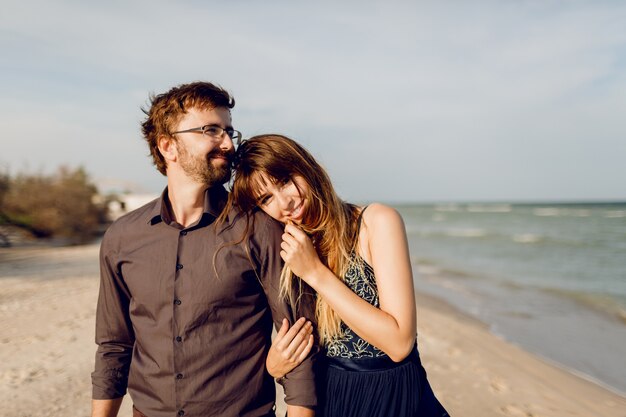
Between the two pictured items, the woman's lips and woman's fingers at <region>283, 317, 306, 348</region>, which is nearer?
woman's fingers at <region>283, 317, 306, 348</region>

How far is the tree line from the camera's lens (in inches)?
866

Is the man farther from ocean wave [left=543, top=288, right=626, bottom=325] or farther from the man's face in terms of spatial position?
ocean wave [left=543, top=288, right=626, bottom=325]

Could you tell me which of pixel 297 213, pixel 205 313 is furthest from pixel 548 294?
pixel 205 313

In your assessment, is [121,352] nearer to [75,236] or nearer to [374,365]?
[374,365]

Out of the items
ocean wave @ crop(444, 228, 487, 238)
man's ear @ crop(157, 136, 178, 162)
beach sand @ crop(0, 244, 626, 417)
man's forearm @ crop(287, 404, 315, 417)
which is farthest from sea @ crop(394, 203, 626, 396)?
ocean wave @ crop(444, 228, 487, 238)

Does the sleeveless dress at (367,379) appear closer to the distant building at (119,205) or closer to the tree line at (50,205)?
the tree line at (50,205)

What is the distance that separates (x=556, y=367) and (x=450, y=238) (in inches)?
1002

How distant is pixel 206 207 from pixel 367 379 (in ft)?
3.69

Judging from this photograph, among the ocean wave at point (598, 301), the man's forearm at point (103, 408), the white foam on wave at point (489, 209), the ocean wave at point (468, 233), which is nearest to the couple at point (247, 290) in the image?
the man's forearm at point (103, 408)

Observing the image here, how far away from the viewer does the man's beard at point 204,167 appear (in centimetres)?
253

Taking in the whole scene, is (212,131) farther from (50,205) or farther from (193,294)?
(50,205)

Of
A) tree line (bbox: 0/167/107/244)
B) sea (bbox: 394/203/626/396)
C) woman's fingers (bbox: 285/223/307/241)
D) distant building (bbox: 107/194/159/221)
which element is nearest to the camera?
woman's fingers (bbox: 285/223/307/241)

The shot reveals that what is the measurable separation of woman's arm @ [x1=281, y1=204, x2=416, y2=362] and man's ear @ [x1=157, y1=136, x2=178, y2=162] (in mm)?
758

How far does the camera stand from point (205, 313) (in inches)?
90.4
